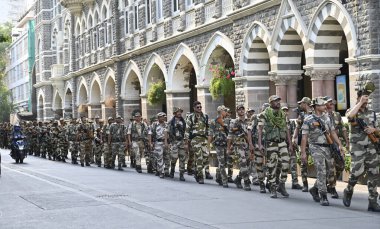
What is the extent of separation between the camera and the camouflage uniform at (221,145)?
15992 millimetres

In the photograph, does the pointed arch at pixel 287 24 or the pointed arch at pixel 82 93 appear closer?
the pointed arch at pixel 287 24

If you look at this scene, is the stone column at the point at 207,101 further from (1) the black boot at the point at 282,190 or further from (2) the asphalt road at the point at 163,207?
(1) the black boot at the point at 282,190

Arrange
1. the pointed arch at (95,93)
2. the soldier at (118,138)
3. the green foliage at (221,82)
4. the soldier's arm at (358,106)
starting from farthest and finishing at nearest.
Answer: the pointed arch at (95,93)
the green foliage at (221,82)
the soldier at (118,138)
the soldier's arm at (358,106)

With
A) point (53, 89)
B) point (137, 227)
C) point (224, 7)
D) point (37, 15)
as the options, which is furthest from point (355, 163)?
point (37, 15)

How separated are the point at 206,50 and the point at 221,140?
406 inches

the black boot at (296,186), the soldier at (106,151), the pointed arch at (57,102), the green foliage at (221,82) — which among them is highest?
the pointed arch at (57,102)

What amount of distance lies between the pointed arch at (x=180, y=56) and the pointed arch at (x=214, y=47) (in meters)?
0.43

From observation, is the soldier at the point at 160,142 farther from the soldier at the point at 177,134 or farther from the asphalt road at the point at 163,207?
the asphalt road at the point at 163,207

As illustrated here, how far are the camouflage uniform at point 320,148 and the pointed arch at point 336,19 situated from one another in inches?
195

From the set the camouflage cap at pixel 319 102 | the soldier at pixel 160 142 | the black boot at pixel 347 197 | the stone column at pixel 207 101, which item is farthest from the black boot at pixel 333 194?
the stone column at pixel 207 101

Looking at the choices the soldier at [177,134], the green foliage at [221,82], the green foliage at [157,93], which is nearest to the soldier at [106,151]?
the green foliage at [221,82]

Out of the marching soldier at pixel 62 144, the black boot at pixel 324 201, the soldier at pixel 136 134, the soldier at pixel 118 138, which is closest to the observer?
the black boot at pixel 324 201

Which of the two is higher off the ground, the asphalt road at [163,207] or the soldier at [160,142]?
the soldier at [160,142]

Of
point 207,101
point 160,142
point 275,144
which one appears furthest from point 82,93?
point 275,144
